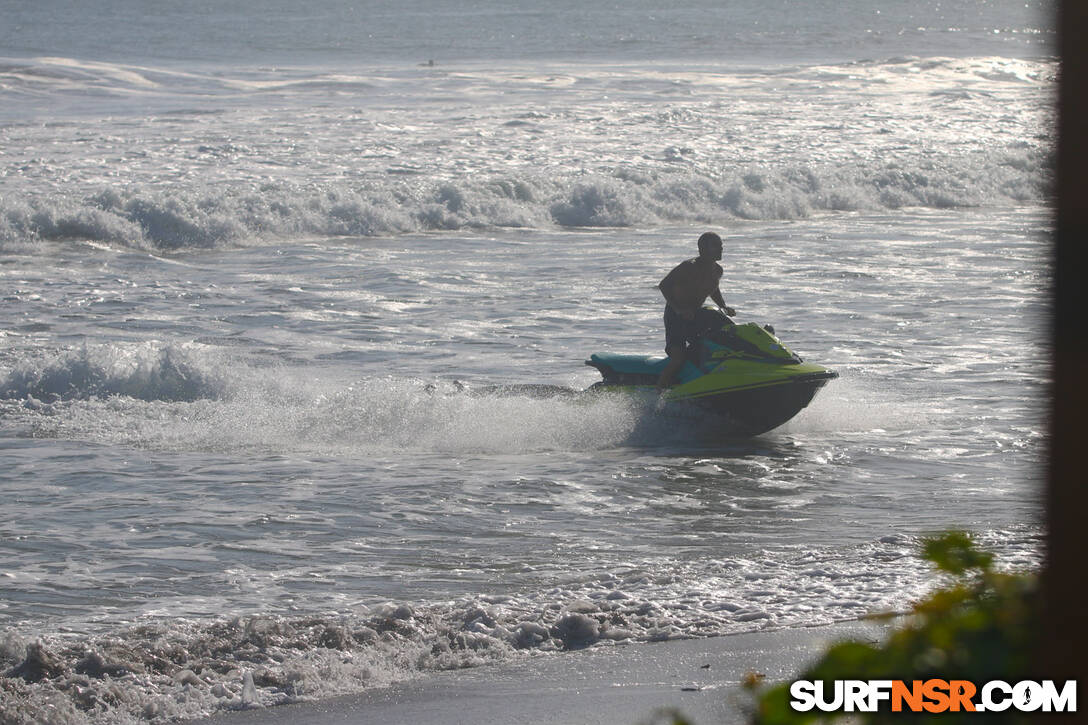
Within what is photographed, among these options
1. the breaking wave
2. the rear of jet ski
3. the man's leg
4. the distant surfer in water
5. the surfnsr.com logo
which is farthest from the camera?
the breaking wave

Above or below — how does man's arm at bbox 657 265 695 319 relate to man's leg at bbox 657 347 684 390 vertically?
above

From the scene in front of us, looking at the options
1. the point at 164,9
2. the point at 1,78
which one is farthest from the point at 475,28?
the point at 1,78

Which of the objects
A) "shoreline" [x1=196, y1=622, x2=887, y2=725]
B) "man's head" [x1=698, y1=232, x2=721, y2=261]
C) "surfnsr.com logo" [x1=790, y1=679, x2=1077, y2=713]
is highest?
"surfnsr.com logo" [x1=790, y1=679, x2=1077, y2=713]

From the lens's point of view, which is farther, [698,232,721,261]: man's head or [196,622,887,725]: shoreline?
[698,232,721,261]: man's head

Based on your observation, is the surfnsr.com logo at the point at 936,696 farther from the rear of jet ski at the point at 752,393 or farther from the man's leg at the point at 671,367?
the man's leg at the point at 671,367

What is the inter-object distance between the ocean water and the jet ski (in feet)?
0.62

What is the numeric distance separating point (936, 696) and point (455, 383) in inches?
357

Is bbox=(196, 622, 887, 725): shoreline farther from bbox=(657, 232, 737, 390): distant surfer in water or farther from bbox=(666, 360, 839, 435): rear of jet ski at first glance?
bbox=(657, 232, 737, 390): distant surfer in water

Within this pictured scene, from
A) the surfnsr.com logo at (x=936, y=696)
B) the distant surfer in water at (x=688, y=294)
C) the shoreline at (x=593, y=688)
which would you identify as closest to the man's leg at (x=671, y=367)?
the distant surfer in water at (x=688, y=294)

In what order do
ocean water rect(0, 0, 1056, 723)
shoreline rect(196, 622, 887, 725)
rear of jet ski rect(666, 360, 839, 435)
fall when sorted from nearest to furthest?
shoreline rect(196, 622, 887, 725) → ocean water rect(0, 0, 1056, 723) → rear of jet ski rect(666, 360, 839, 435)

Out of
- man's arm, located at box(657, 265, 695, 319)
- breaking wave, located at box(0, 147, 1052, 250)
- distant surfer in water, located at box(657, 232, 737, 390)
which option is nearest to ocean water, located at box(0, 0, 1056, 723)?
breaking wave, located at box(0, 147, 1052, 250)

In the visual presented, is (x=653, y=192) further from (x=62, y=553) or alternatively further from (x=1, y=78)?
(x=1, y=78)

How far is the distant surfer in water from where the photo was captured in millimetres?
9711

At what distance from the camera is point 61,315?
14.8 meters
